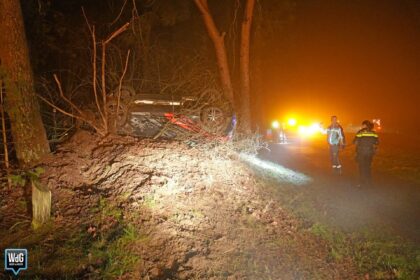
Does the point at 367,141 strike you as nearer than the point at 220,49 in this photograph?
Yes

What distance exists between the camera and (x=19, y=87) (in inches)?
257

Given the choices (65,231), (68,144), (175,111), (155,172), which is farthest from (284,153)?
(65,231)

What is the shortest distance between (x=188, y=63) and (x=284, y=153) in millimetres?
5070

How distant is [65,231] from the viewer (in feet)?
17.5

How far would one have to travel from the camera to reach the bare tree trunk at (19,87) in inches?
254

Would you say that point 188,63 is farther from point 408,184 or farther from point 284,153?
point 408,184

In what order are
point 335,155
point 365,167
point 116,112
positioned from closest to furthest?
point 116,112, point 365,167, point 335,155

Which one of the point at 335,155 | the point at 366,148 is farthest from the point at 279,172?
the point at 366,148

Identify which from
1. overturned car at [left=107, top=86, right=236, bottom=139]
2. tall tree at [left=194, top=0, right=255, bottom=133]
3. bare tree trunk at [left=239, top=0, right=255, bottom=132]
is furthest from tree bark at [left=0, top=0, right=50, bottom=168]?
bare tree trunk at [left=239, top=0, right=255, bottom=132]

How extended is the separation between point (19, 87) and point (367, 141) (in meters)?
8.17

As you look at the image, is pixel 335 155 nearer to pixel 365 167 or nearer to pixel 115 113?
pixel 365 167

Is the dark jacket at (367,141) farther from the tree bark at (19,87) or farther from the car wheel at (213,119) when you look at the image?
the tree bark at (19,87)

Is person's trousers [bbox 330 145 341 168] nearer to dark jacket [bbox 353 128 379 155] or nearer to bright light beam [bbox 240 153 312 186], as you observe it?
bright light beam [bbox 240 153 312 186]

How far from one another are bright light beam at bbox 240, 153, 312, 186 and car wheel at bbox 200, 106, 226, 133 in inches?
40.9
